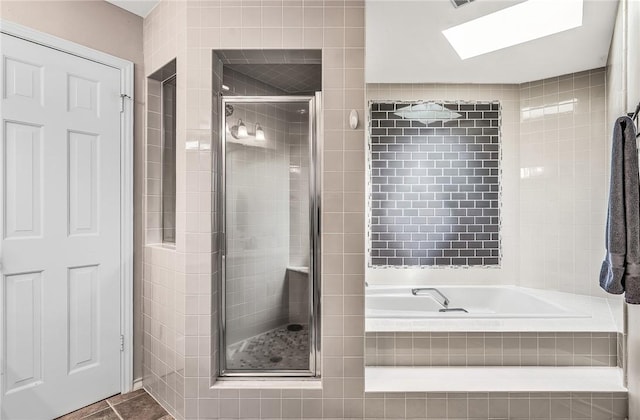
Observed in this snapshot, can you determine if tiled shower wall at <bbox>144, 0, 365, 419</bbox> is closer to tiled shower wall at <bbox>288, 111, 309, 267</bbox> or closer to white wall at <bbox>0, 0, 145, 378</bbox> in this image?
tiled shower wall at <bbox>288, 111, 309, 267</bbox>

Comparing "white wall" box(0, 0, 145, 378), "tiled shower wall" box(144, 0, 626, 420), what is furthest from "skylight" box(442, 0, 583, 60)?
"white wall" box(0, 0, 145, 378)

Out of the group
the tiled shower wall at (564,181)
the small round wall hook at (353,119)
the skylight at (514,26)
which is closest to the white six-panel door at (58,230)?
the small round wall hook at (353,119)

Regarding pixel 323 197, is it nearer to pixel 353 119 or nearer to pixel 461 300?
pixel 353 119

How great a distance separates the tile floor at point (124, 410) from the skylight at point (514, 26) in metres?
2.98

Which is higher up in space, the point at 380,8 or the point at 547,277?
the point at 380,8

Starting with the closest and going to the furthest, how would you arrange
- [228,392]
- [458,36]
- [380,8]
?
[228,392]
[380,8]
[458,36]

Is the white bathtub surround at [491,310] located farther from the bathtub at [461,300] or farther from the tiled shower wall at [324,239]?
the tiled shower wall at [324,239]

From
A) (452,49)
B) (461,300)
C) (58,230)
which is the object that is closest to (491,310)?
(461,300)

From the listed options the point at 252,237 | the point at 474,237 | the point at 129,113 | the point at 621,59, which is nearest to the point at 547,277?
the point at 474,237

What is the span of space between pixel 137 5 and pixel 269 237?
166cm

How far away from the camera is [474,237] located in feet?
9.53

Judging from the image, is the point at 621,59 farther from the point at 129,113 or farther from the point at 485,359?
the point at 129,113

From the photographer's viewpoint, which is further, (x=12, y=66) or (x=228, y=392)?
(x=228, y=392)

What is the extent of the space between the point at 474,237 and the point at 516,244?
38 cm
